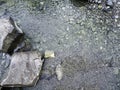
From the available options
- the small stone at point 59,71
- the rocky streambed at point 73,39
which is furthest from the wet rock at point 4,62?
the small stone at point 59,71

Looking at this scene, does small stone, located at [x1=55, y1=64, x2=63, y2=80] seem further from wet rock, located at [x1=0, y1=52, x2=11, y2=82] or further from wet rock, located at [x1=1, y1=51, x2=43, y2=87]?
wet rock, located at [x1=0, y1=52, x2=11, y2=82]

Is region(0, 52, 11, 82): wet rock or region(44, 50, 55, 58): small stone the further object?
region(44, 50, 55, 58): small stone

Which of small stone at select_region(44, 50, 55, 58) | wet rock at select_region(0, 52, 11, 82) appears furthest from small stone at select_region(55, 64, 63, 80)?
wet rock at select_region(0, 52, 11, 82)

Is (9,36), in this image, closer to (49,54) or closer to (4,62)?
(4,62)

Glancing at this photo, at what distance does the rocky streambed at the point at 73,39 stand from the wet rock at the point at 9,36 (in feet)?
0.36

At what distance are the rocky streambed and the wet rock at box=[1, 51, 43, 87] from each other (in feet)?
0.30

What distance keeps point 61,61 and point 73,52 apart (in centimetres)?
16

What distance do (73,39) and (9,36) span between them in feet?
2.20

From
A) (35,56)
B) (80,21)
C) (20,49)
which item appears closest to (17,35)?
(20,49)

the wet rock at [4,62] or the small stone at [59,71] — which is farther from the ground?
the wet rock at [4,62]

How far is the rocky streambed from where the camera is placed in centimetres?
216

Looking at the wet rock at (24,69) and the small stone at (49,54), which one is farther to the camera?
the small stone at (49,54)

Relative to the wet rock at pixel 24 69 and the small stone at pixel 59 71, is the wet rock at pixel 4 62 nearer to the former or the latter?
the wet rock at pixel 24 69

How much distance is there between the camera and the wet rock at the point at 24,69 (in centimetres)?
209
